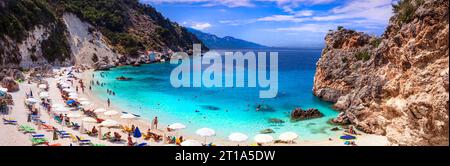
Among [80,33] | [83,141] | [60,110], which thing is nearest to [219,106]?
[60,110]

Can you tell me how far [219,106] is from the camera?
129 feet

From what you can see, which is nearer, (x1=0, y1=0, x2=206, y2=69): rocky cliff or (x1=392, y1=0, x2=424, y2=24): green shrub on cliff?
(x1=392, y1=0, x2=424, y2=24): green shrub on cliff

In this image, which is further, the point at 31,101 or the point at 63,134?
the point at 31,101

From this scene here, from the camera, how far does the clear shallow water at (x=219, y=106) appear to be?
3045cm

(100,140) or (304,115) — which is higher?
(100,140)

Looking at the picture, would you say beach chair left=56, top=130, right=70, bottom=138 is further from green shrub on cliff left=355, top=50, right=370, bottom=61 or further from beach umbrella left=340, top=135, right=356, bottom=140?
green shrub on cliff left=355, top=50, right=370, bottom=61

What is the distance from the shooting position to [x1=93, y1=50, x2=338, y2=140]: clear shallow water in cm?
3045

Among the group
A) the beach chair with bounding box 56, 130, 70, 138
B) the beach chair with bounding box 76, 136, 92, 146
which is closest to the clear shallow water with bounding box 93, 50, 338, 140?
the beach chair with bounding box 76, 136, 92, 146

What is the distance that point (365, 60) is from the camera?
42156 millimetres

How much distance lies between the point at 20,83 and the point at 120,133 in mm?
24071

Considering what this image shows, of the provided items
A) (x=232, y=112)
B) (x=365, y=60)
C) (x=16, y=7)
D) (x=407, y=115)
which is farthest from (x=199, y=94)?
(x=16, y=7)

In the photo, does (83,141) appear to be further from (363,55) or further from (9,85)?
(363,55)

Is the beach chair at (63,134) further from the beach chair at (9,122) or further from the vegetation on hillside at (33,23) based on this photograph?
the vegetation on hillside at (33,23)
